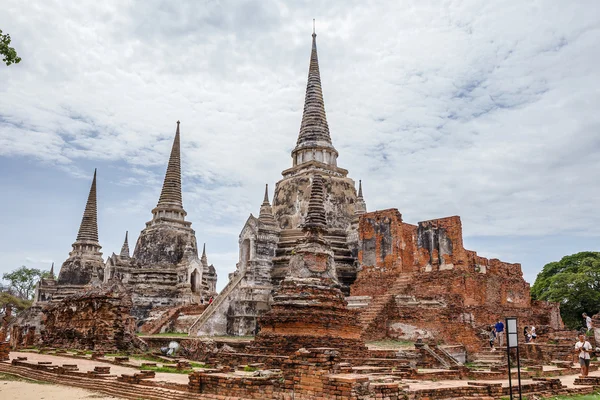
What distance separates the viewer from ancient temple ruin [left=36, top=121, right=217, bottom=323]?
113 feet

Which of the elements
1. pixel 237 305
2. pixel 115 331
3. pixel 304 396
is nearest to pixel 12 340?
pixel 115 331

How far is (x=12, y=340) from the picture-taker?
1054 inches

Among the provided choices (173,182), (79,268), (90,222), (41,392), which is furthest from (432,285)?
(90,222)

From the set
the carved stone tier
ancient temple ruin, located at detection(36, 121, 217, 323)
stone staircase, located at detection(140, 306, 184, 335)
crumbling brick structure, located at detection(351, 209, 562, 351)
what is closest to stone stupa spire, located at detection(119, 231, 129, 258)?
ancient temple ruin, located at detection(36, 121, 217, 323)

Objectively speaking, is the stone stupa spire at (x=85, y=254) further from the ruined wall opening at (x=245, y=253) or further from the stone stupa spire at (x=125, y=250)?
the ruined wall opening at (x=245, y=253)

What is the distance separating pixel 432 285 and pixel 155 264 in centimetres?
2023

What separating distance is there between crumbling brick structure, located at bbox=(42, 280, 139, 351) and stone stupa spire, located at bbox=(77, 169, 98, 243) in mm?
20872

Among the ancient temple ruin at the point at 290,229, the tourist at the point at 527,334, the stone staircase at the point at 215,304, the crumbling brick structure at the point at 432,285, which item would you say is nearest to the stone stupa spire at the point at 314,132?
the ancient temple ruin at the point at 290,229

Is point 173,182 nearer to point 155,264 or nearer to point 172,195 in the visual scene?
point 172,195

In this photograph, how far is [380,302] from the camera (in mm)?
21500

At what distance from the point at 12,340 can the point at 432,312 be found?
1977 centimetres

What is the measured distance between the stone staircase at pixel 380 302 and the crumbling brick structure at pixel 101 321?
883 centimetres

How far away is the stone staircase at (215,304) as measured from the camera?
2539cm

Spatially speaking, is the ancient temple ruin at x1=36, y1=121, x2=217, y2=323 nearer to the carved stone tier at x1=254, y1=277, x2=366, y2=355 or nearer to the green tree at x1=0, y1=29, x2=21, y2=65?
the carved stone tier at x1=254, y1=277, x2=366, y2=355
